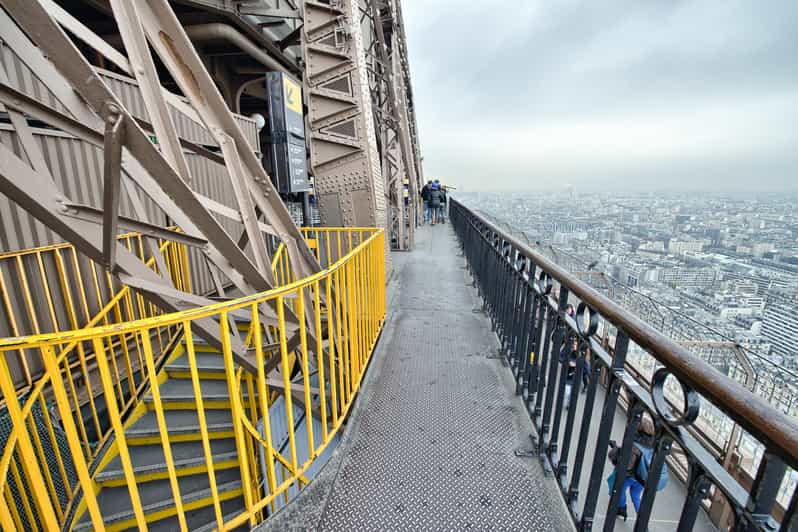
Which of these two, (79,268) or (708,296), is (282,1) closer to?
(79,268)

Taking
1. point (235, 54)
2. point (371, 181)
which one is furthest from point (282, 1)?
point (371, 181)

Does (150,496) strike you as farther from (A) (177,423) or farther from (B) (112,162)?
(B) (112,162)

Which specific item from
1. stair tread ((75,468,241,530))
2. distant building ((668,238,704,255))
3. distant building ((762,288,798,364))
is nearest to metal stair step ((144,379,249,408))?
stair tread ((75,468,241,530))

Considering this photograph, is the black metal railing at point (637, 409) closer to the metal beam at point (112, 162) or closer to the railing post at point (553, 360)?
the railing post at point (553, 360)

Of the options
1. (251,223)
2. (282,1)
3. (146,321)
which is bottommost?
(146,321)

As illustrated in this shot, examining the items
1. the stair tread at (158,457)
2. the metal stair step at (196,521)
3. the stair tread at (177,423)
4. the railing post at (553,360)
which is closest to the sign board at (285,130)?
the stair tread at (177,423)

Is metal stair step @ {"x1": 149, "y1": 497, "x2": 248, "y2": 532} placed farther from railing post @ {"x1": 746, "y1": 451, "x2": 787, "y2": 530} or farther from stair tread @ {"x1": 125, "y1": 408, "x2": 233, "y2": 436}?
railing post @ {"x1": 746, "y1": 451, "x2": 787, "y2": 530}

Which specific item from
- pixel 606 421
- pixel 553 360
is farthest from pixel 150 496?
pixel 606 421
